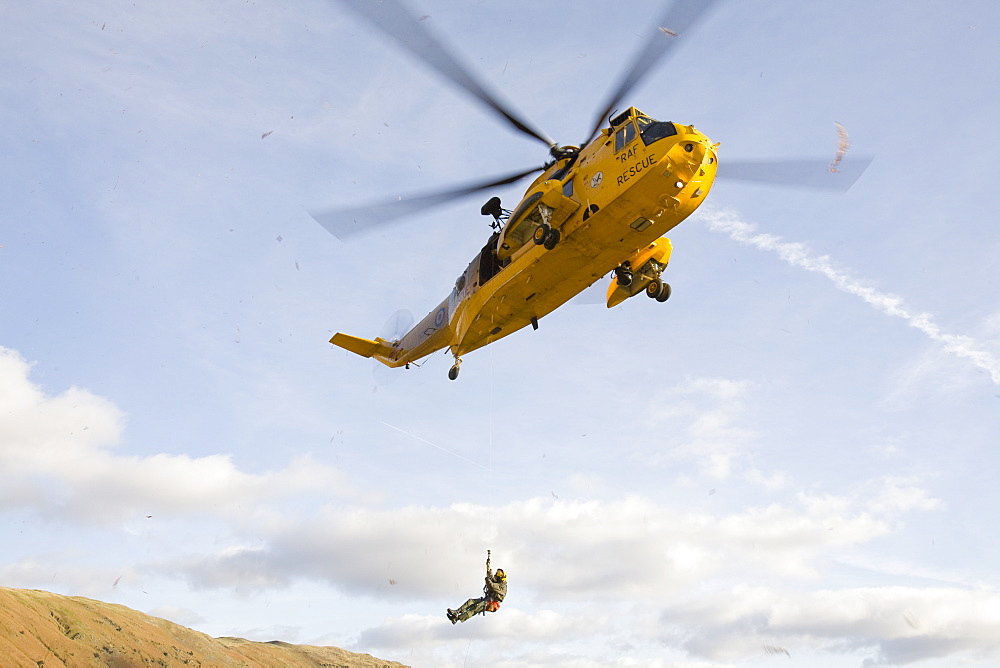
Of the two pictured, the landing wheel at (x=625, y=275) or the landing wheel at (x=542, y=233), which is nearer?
the landing wheel at (x=542, y=233)

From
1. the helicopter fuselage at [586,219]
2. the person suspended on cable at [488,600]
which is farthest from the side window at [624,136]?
the person suspended on cable at [488,600]

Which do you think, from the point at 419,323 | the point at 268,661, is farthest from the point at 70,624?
the point at 419,323

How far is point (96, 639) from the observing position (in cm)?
4806

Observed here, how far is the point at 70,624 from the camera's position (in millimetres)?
48344

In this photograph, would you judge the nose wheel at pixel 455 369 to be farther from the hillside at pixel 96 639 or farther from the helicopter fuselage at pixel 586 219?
the hillside at pixel 96 639

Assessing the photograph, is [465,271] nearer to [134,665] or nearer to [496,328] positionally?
[496,328]

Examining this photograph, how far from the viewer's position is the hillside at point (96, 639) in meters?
42.5

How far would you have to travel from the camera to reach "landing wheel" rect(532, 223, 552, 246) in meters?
18.3

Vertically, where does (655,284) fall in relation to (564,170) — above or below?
below

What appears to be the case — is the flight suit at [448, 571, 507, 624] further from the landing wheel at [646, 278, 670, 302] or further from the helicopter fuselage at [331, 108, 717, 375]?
the landing wheel at [646, 278, 670, 302]

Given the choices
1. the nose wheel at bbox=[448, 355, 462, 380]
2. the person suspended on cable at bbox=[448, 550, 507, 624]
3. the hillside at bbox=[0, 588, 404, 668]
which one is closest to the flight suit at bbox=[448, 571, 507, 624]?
the person suspended on cable at bbox=[448, 550, 507, 624]

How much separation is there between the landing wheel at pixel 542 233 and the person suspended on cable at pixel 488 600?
32.3 ft

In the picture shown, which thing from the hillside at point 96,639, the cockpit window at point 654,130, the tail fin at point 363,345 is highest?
the tail fin at point 363,345

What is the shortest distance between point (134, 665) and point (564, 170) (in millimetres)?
45568
